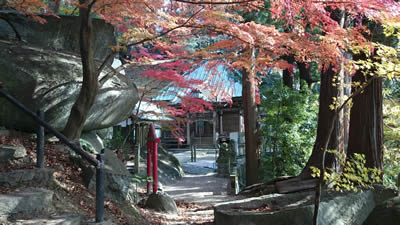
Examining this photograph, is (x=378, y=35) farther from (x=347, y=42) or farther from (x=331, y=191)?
(x=331, y=191)

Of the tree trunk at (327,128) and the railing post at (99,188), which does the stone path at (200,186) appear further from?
the railing post at (99,188)

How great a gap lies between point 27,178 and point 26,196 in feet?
1.99

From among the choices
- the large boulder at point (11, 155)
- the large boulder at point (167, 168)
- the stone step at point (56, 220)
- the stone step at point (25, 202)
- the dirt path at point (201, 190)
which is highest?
the large boulder at point (11, 155)

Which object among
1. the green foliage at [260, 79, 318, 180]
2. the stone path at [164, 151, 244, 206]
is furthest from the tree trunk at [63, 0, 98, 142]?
the green foliage at [260, 79, 318, 180]

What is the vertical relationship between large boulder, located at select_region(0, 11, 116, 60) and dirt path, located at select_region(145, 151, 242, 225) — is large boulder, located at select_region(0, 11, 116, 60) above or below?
above

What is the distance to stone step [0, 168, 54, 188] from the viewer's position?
340 centimetres

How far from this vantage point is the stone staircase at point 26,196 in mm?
2875

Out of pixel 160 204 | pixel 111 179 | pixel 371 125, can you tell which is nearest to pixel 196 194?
pixel 160 204

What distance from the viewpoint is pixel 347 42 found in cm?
482

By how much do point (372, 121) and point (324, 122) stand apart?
1.13 metres

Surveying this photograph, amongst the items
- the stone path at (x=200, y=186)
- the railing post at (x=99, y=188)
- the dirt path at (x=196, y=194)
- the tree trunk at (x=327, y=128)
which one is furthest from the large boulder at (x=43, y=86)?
the tree trunk at (x=327, y=128)

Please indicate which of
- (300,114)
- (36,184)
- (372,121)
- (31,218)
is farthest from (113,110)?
(300,114)

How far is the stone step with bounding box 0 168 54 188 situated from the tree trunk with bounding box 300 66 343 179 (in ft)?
16.0

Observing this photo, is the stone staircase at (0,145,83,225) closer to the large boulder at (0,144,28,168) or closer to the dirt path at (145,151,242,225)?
the large boulder at (0,144,28,168)
